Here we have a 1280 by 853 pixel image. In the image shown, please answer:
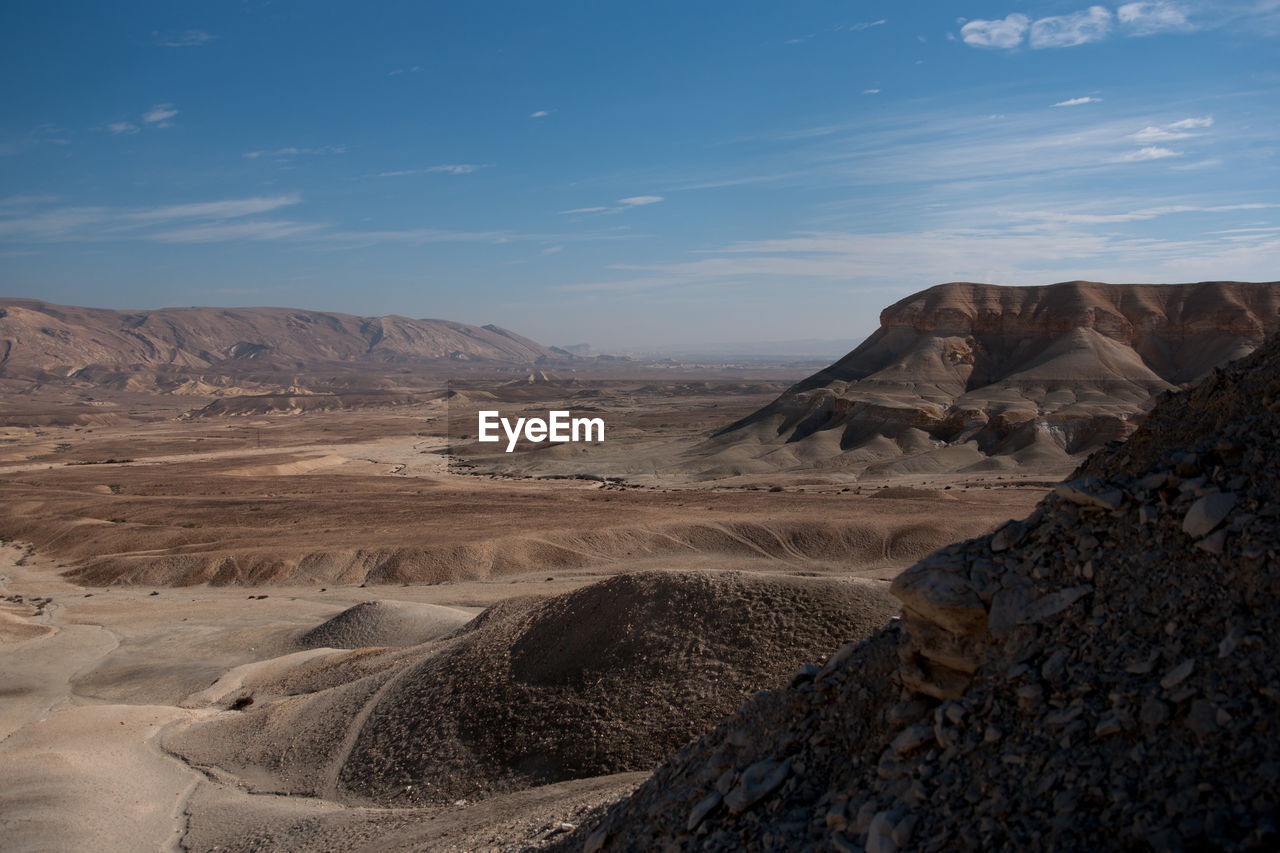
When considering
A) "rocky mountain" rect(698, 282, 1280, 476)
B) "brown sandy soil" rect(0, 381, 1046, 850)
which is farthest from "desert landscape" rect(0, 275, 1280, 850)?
"rocky mountain" rect(698, 282, 1280, 476)

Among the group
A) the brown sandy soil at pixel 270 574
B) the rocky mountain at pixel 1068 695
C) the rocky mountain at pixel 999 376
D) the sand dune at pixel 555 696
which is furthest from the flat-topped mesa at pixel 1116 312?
the rocky mountain at pixel 1068 695

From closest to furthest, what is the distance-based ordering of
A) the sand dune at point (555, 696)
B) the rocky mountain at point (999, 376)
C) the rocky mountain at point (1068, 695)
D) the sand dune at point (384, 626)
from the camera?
1. the rocky mountain at point (1068, 695)
2. the sand dune at point (555, 696)
3. the sand dune at point (384, 626)
4. the rocky mountain at point (999, 376)

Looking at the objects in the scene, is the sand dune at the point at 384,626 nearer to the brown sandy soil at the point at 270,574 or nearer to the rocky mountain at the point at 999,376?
the brown sandy soil at the point at 270,574

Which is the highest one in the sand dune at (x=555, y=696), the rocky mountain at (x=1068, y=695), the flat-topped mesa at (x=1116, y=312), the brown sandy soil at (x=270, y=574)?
the flat-topped mesa at (x=1116, y=312)

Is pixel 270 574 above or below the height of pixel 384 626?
below

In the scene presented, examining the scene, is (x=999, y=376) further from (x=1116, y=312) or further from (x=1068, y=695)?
(x=1068, y=695)

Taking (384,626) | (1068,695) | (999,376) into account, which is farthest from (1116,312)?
(1068,695)

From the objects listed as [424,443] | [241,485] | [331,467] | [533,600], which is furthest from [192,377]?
[533,600]
